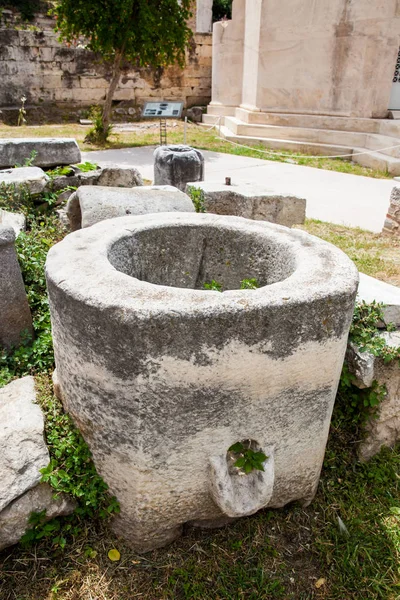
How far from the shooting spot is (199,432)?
1.86 m

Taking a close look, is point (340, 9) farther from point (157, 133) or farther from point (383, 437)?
point (383, 437)

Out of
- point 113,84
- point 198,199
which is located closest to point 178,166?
point 198,199

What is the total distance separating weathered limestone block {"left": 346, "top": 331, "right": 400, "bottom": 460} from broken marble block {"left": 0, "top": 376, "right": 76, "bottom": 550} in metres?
1.53

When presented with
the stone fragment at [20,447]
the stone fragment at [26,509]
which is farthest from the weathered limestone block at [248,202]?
the stone fragment at [26,509]

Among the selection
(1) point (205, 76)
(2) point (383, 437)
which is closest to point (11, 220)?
(2) point (383, 437)

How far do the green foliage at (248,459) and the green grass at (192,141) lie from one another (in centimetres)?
740

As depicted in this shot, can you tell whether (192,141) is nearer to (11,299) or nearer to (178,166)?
(178,166)

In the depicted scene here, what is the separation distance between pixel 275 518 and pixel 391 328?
1187 millimetres

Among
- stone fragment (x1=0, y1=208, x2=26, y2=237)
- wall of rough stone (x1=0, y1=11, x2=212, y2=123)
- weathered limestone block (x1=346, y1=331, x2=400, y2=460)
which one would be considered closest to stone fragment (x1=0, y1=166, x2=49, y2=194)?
stone fragment (x1=0, y1=208, x2=26, y2=237)

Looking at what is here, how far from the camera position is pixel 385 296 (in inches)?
109

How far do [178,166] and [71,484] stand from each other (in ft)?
14.9

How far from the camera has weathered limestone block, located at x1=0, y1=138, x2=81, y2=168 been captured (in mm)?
5270

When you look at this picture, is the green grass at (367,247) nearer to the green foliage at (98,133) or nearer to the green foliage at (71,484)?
the green foliage at (71,484)

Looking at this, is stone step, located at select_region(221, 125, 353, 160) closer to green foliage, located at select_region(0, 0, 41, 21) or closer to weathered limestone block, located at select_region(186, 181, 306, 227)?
weathered limestone block, located at select_region(186, 181, 306, 227)
